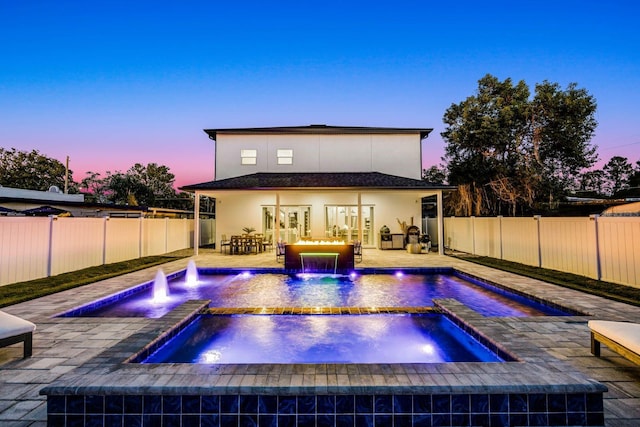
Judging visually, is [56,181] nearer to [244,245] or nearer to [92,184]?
[92,184]

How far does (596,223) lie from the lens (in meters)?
7.19

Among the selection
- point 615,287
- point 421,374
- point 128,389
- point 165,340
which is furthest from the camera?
point 615,287

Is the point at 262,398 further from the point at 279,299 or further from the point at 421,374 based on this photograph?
the point at 279,299

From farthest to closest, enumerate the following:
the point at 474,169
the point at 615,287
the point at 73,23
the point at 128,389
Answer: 1. the point at 474,169
2. the point at 73,23
3. the point at 615,287
4. the point at 128,389

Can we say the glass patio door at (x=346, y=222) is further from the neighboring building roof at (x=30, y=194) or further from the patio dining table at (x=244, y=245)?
the neighboring building roof at (x=30, y=194)

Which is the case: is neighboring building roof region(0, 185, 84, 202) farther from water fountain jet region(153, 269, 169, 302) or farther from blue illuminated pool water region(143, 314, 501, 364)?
blue illuminated pool water region(143, 314, 501, 364)

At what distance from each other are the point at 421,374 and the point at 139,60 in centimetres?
2051

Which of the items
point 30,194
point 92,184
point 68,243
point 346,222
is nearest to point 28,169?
point 92,184

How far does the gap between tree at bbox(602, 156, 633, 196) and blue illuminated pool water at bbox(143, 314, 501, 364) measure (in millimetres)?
57420

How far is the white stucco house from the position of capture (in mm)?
15953

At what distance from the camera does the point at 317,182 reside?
13.6 m

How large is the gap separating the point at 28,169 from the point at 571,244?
45411 millimetres

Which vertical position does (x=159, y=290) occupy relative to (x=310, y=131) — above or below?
below

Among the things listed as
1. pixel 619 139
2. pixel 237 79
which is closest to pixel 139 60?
pixel 237 79
